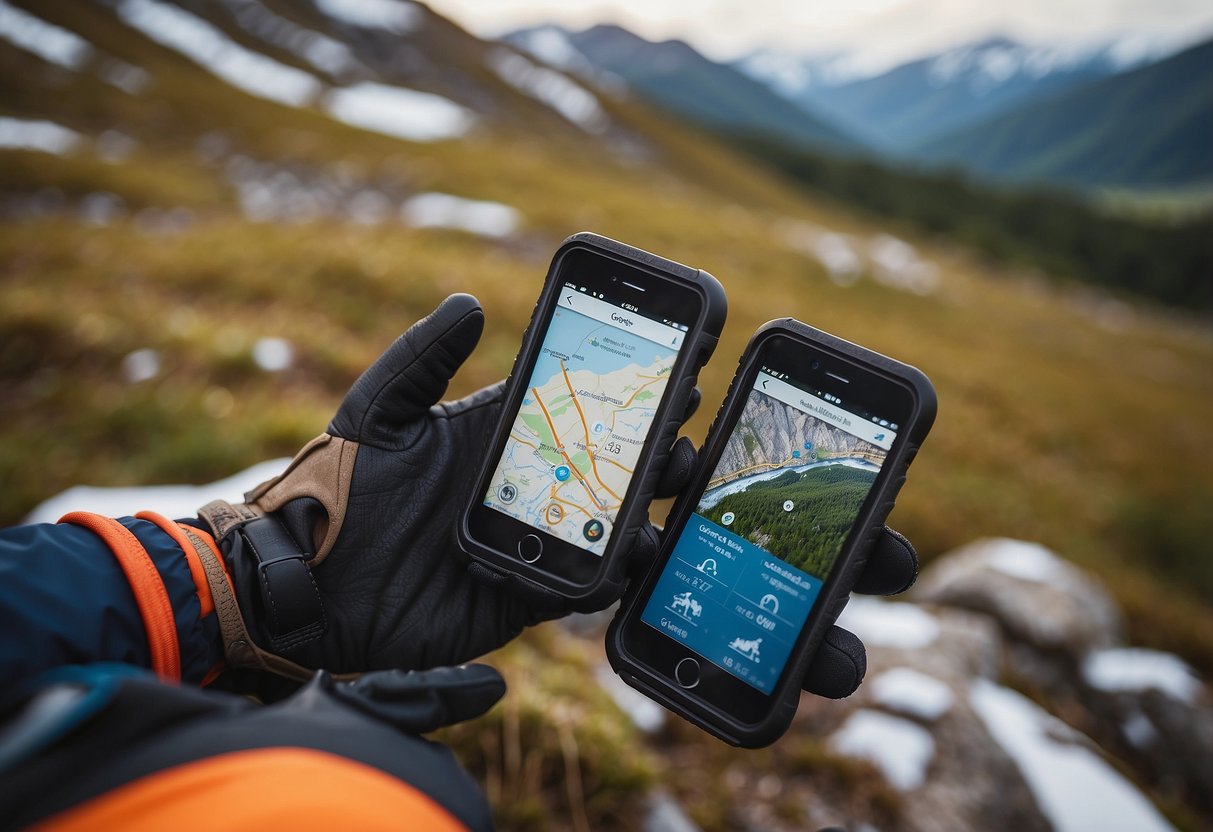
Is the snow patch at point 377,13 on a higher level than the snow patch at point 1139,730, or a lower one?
higher

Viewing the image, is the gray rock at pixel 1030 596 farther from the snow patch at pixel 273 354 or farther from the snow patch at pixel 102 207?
the snow patch at pixel 102 207

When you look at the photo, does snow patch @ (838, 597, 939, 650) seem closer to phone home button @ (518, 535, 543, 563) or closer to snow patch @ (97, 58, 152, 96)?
phone home button @ (518, 535, 543, 563)

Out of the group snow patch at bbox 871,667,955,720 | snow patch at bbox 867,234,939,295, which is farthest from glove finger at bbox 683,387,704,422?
snow patch at bbox 867,234,939,295

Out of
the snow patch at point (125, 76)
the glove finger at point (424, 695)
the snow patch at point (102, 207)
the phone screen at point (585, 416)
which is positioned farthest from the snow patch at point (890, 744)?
the snow patch at point (125, 76)

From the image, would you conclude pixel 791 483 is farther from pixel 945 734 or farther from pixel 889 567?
pixel 945 734

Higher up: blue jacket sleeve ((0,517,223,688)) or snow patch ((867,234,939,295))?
snow patch ((867,234,939,295))

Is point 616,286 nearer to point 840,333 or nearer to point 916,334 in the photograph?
point 840,333

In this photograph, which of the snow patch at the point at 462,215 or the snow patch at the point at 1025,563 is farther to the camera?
the snow patch at the point at 462,215

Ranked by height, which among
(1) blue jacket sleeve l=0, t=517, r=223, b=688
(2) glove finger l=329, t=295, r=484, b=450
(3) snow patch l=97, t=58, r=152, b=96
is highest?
(3) snow patch l=97, t=58, r=152, b=96
